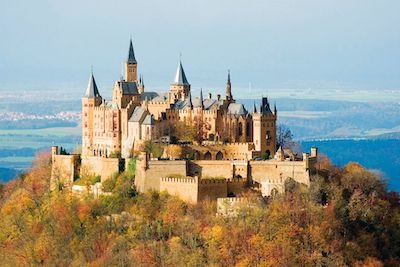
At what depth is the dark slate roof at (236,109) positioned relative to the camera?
58750 millimetres

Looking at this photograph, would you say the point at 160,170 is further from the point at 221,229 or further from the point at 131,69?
the point at 131,69

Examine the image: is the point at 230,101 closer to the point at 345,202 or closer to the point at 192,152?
the point at 192,152

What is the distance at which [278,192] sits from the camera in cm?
5262

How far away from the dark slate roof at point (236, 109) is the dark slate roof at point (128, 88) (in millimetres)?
4870

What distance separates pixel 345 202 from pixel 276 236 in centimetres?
402

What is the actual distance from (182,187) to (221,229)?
3700 millimetres

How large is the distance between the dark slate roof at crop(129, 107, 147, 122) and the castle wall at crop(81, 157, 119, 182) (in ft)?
8.57

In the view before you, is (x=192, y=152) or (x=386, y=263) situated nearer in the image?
(x=386, y=263)

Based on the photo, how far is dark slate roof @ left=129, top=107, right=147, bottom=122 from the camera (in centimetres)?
5936

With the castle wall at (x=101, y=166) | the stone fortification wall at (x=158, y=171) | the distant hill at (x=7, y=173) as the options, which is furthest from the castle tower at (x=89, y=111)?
the distant hill at (x=7, y=173)

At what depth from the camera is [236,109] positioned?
59188mm

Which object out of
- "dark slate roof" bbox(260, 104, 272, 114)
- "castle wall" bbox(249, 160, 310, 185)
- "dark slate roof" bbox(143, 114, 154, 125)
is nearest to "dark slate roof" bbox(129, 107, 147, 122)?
"dark slate roof" bbox(143, 114, 154, 125)

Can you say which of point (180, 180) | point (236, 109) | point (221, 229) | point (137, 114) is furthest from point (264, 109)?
point (221, 229)

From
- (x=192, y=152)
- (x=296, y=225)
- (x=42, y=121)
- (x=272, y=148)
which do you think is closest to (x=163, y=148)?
(x=192, y=152)
